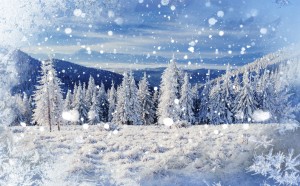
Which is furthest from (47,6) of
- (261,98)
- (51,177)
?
(261,98)

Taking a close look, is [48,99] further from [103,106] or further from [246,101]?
[246,101]

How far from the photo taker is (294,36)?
12.8m

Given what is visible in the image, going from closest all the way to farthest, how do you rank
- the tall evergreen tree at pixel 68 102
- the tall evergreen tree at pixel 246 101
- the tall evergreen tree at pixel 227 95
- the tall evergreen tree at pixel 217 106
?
the tall evergreen tree at pixel 246 101 → the tall evergreen tree at pixel 227 95 → the tall evergreen tree at pixel 217 106 → the tall evergreen tree at pixel 68 102

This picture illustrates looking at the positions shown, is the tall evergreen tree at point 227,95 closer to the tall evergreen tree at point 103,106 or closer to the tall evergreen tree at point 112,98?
the tall evergreen tree at point 112,98

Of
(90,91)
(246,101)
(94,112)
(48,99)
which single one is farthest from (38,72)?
(246,101)

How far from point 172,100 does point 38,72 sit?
4.41 meters

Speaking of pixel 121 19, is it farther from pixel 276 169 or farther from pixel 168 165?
pixel 276 169

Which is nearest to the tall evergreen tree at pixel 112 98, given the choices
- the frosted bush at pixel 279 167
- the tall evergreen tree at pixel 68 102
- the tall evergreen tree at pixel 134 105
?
the tall evergreen tree at pixel 134 105

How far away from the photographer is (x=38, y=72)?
546 inches

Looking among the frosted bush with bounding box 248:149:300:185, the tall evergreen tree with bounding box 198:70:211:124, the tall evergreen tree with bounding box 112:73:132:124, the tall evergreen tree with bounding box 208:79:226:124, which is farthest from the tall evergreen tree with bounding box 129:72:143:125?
the frosted bush with bounding box 248:149:300:185

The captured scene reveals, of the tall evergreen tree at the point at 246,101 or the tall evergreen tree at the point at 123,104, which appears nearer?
the tall evergreen tree at the point at 246,101

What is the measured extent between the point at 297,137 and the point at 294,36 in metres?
2.91

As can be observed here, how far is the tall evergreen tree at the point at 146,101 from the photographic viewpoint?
14445 mm

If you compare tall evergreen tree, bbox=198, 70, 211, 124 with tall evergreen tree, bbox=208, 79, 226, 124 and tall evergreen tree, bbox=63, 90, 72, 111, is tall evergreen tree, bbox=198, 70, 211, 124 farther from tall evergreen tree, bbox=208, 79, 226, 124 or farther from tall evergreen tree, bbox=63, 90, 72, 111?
tall evergreen tree, bbox=63, 90, 72, 111
